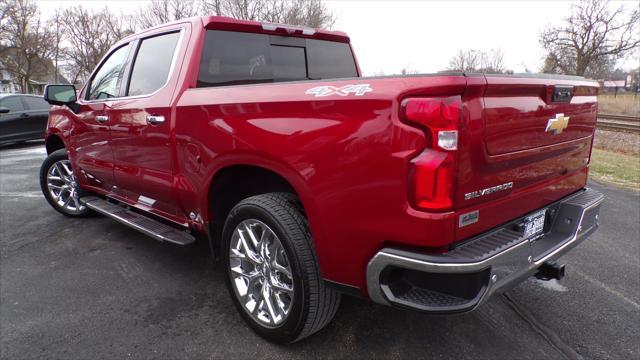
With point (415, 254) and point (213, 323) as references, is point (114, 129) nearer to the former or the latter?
point (213, 323)

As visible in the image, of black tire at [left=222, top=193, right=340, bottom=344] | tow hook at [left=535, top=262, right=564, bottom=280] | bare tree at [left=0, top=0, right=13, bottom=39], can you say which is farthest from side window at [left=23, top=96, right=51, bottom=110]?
bare tree at [left=0, top=0, right=13, bottom=39]

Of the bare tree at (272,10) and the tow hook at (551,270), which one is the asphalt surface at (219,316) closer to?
the tow hook at (551,270)

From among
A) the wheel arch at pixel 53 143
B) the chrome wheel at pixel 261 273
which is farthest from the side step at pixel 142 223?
the wheel arch at pixel 53 143

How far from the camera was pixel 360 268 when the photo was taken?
1.97 metres

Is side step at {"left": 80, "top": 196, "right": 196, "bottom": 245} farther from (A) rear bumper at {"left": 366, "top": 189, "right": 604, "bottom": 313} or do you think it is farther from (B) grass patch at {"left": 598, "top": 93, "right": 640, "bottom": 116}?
(B) grass patch at {"left": 598, "top": 93, "right": 640, "bottom": 116}

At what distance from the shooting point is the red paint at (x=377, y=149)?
1718 mm

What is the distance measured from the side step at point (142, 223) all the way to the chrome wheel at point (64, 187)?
669mm

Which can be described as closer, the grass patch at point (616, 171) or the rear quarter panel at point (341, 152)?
the rear quarter panel at point (341, 152)

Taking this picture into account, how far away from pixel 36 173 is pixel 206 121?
23.2 ft

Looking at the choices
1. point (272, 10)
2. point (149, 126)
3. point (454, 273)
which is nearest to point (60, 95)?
point (149, 126)

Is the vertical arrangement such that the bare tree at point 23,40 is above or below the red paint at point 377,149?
above

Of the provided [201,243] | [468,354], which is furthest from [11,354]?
[468,354]

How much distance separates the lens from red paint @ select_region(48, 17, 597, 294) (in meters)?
1.72

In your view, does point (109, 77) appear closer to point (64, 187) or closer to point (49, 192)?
point (64, 187)
